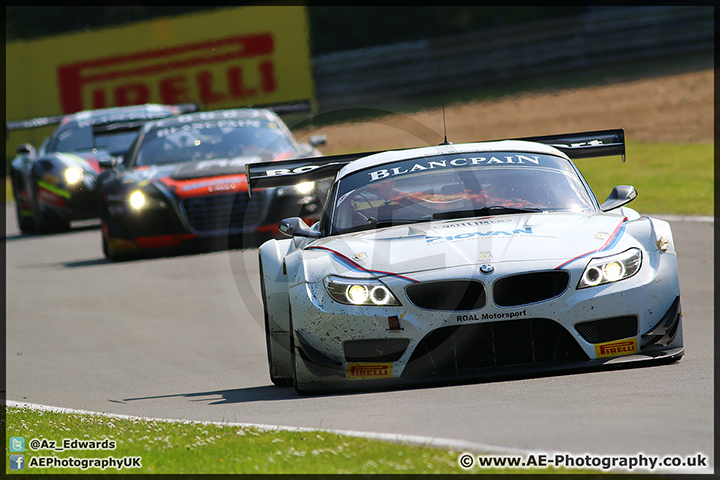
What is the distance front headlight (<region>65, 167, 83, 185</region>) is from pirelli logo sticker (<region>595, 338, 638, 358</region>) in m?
11.5

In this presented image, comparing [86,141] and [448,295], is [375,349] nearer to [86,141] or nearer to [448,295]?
[448,295]

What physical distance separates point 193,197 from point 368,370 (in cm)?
678

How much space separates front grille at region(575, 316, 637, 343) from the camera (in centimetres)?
581

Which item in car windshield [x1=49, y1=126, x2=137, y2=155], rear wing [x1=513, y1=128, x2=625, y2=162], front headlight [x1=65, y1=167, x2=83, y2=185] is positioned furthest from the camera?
car windshield [x1=49, y1=126, x2=137, y2=155]

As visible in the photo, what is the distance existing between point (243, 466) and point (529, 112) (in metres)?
22.9

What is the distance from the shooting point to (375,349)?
589 cm

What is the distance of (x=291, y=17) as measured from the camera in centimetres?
3116

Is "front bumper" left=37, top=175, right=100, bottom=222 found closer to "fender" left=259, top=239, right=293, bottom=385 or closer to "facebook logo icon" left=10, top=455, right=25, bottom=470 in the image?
"fender" left=259, top=239, right=293, bottom=385

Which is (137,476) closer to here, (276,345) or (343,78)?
(276,345)

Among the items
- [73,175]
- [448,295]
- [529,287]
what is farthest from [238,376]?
[73,175]

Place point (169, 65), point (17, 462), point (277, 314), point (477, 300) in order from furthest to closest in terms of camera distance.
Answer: point (169, 65), point (277, 314), point (477, 300), point (17, 462)

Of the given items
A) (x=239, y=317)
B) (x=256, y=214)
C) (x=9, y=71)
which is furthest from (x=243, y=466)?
(x=9, y=71)

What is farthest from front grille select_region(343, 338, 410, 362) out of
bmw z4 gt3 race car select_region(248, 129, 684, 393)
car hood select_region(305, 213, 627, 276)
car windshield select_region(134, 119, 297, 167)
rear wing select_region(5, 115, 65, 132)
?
rear wing select_region(5, 115, 65, 132)

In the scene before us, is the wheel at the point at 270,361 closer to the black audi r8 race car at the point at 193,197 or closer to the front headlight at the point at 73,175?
the black audi r8 race car at the point at 193,197
